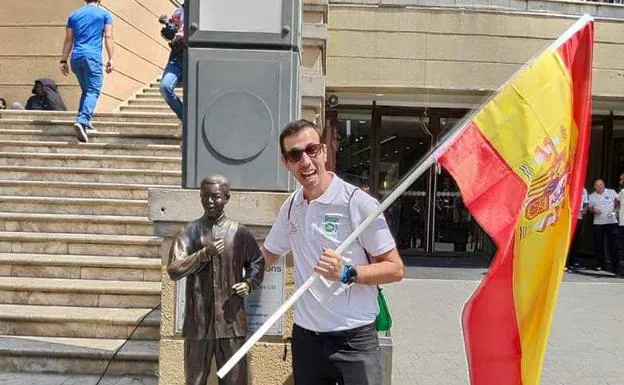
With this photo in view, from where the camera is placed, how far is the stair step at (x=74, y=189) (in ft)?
23.5

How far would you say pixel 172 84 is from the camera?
26.4ft

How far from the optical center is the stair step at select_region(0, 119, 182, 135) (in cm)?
865

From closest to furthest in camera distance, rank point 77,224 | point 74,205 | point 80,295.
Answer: point 80,295
point 77,224
point 74,205

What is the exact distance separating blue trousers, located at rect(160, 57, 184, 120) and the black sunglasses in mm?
5385

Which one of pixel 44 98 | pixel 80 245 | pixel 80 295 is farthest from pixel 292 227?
pixel 44 98

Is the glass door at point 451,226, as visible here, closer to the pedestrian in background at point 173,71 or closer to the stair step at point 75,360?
the pedestrian in background at point 173,71

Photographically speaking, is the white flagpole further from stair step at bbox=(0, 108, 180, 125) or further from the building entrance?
the building entrance

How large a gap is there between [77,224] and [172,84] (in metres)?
2.24

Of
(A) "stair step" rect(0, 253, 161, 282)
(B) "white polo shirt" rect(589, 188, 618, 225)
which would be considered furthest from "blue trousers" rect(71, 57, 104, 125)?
(B) "white polo shirt" rect(589, 188, 618, 225)

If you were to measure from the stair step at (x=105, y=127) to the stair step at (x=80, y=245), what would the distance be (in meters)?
2.47

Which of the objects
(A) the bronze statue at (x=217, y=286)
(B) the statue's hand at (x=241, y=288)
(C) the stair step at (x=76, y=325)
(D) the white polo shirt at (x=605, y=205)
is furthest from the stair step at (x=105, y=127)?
(D) the white polo shirt at (x=605, y=205)

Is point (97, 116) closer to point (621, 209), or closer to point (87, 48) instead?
point (87, 48)

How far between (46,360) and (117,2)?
7.89 meters

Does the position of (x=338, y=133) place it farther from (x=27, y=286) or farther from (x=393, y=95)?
(x=27, y=286)
